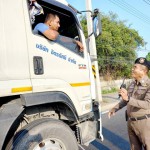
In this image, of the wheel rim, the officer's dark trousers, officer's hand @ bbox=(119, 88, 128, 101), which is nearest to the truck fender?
the wheel rim

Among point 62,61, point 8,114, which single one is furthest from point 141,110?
point 8,114

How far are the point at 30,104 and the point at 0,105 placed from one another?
1.11 feet

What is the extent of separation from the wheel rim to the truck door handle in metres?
0.77

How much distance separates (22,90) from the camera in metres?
2.73

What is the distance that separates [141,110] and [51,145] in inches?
49.1

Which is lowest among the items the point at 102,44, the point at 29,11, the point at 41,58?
the point at 41,58

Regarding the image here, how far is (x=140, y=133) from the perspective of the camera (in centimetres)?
348

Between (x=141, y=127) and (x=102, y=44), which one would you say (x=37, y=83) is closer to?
(x=141, y=127)

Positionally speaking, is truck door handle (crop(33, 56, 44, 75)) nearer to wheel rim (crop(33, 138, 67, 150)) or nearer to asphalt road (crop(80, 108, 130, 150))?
wheel rim (crop(33, 138, 67, 150))

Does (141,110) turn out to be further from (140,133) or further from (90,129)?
(90,129)

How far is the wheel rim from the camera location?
2.99 m

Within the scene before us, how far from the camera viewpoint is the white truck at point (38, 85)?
2701 millimetres

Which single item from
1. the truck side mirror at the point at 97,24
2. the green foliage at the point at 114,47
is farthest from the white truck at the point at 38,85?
the green foliage at the point at 114,47

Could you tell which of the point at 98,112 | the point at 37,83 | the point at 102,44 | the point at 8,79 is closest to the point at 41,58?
the point at 37,83
